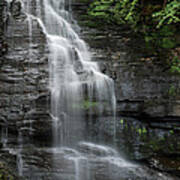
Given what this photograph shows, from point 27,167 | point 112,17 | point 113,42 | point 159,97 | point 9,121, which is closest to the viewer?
point 27,167

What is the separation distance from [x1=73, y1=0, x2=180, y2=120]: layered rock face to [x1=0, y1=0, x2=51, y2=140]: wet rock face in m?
1.69

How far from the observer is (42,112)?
4.97m

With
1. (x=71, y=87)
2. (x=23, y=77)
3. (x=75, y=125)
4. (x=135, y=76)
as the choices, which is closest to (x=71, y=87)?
(x=71, y=87)

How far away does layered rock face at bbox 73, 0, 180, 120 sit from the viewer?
521 cm

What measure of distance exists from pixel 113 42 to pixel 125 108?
2.19 metres

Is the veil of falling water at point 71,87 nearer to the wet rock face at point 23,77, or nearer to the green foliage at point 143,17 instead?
the wet rock face at point 23,77

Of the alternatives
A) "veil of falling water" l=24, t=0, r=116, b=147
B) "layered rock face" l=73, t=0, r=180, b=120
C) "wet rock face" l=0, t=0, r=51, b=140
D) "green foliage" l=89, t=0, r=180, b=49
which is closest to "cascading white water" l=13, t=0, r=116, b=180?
"veil of falling water" l=24, t=0, r=116, b=147

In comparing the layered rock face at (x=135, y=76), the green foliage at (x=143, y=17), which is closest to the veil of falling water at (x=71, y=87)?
the layered rock face at (x=135, y=76)

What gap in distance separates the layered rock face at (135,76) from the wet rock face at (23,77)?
1.69 metres

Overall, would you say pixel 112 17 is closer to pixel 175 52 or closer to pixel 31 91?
pixel 175 52

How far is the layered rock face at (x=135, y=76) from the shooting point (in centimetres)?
521

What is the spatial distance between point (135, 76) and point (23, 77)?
311 cm

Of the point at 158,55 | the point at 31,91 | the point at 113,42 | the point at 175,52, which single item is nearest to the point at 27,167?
the point at 31,91

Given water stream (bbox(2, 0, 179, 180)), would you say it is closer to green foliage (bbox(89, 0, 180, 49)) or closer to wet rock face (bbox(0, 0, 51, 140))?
wet rock face (bbox(0, 0, 51, 140))
